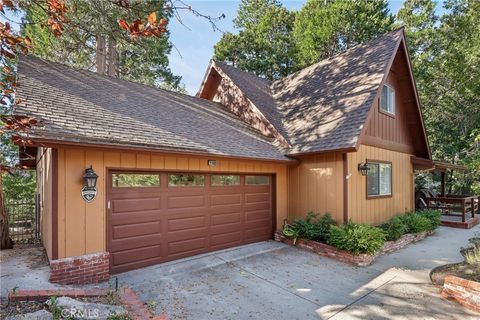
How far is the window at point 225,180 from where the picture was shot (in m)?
7.81

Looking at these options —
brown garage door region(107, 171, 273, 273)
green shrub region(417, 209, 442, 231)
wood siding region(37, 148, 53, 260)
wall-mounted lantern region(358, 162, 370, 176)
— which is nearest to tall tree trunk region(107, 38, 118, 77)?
wood siding region(37, 148, 53, 260)

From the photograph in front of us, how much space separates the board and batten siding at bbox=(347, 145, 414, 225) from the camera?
829 cm

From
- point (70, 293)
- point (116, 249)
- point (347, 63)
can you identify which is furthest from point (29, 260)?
point (347, 63)

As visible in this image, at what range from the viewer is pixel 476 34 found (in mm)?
16203

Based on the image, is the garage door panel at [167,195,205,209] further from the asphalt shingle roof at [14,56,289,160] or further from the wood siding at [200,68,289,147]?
the wood siding at [200,68,289,147]

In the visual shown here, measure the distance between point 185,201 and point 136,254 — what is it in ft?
5.31

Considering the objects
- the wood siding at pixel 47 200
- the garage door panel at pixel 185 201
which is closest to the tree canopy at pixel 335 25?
the garage door panel at pixel 185 201

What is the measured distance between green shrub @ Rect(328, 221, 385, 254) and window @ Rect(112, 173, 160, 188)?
4623 millimetres

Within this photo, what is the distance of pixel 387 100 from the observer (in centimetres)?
1004

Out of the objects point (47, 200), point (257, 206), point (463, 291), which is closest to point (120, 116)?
point (47, 200)

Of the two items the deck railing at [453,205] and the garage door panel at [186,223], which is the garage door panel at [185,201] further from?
the deck railing at [453,205]

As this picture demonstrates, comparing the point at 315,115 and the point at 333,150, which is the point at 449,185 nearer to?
the point at 315,115

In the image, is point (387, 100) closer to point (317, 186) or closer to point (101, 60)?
point (317, 186)

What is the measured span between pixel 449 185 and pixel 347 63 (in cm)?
1558
